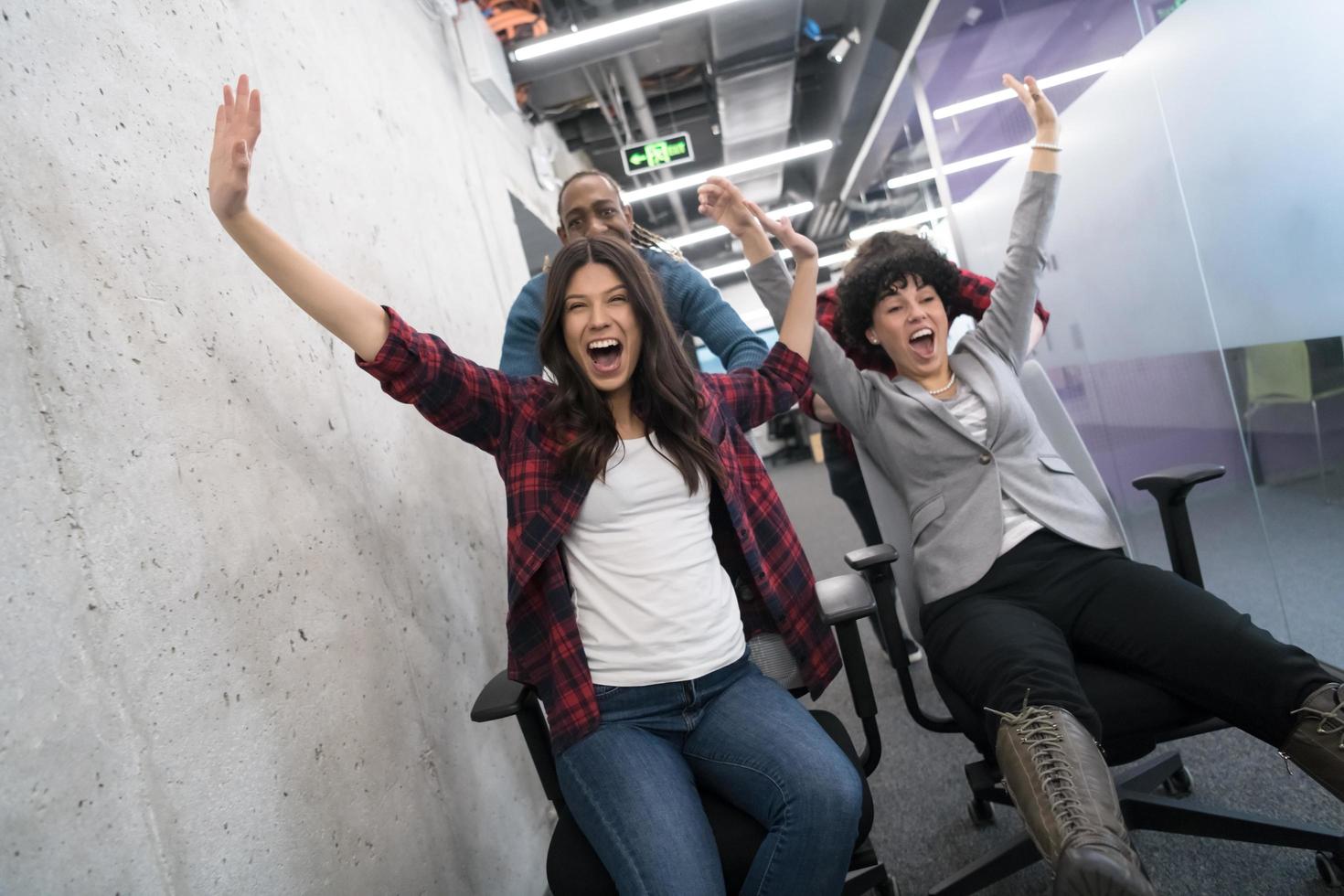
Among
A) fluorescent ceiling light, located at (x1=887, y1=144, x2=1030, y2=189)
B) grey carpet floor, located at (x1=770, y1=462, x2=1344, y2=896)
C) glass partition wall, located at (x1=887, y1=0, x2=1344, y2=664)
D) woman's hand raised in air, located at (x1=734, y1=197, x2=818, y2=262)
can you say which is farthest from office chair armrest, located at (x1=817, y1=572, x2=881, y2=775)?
fluorescent ceiling light, located at (x1=887, y1=144, x2=1030, y2=189)

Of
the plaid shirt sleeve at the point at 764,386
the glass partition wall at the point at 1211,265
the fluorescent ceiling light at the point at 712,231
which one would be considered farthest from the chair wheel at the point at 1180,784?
the fluorescent ceiling light at the point at 712,231

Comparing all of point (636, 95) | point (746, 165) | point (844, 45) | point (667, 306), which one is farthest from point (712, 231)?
point (667, 306)

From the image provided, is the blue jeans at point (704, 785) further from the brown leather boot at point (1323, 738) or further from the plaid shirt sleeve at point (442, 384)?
the brown leather boot at point (1323, 738)

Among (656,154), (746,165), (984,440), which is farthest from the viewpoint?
(746,165)

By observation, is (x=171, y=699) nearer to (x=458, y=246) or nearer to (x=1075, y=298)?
(x=458, y=246)

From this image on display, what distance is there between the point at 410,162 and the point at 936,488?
171 centimetres

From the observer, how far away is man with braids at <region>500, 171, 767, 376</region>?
1810mm

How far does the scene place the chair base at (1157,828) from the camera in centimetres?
141

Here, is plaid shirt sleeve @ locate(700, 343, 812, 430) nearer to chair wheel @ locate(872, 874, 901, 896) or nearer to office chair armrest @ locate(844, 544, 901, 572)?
office chair armrest @ locate(844, 544, 901, 572)

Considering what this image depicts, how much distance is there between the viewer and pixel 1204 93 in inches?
77.0

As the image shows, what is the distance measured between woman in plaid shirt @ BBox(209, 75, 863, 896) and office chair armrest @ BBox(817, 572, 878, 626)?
3.1 inches

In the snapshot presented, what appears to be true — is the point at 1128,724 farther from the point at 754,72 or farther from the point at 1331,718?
the point at 754,72

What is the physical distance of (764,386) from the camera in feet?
5.31

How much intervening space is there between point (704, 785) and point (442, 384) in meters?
0.78
